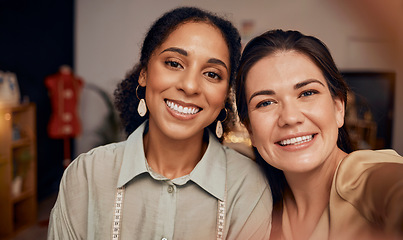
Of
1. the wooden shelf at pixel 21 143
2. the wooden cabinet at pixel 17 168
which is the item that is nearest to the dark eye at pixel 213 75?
the wooden cabinet at pixel 17 168

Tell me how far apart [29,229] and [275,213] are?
2134mm

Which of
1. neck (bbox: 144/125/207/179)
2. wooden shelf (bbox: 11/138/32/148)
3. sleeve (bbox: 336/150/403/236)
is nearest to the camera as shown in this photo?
sleeve (bbox: 336/150/403/236)

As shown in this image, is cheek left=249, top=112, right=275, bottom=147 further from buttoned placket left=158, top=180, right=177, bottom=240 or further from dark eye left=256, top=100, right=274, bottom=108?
buttoned placket left=158, top=180, right=177, bottom=240

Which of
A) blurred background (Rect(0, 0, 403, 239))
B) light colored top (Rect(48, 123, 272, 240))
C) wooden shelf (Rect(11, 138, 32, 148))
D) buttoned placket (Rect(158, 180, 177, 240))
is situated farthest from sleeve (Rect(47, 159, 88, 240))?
wooden shelf (Rect(11, 138, 32, 148))

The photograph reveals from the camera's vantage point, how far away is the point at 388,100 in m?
2.62

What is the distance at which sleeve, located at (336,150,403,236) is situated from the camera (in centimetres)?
49

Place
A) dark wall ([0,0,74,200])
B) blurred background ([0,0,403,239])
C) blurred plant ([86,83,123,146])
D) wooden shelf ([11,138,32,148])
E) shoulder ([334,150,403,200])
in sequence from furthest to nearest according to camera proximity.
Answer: blurred plant ([86,83,123,146]) → dark wall ([0,0,74,200]) → blurred background ([0,0,403,239]) → wooden shelf ([11,138,32,148]) → shoulder ([334,150,403,200])

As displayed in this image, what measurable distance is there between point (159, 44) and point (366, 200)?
1.73 ft

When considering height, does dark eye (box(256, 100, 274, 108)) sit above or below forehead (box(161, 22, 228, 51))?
below

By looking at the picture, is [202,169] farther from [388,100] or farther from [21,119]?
[388,100]

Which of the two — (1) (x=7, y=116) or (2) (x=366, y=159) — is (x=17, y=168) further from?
(2) (x=366, y=159)

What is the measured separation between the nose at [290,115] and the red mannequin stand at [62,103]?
2290mm

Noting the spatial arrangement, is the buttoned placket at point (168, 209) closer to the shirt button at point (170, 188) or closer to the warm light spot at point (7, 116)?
the shirt button at point (170, 188)

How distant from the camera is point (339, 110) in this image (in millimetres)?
757
